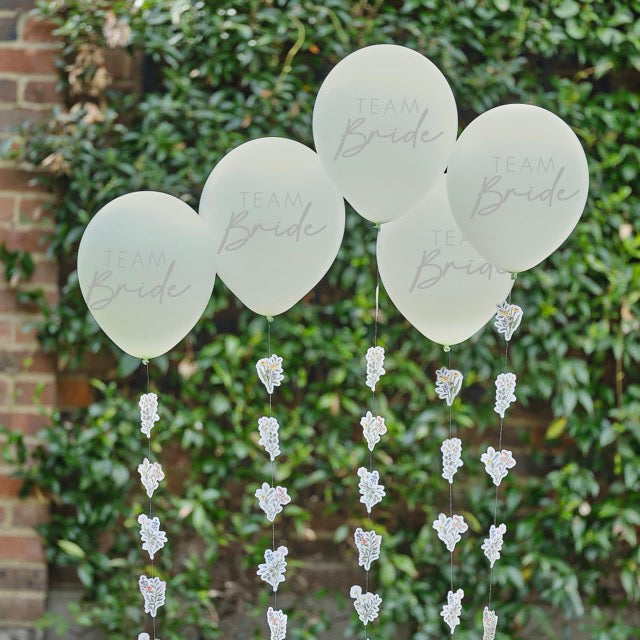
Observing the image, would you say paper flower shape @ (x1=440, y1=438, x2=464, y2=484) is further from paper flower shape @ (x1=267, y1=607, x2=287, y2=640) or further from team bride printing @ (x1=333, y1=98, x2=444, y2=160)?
team bride printing @ (x1=333, y1=98, x2=444, y2=160)

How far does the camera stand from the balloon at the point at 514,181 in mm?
1460

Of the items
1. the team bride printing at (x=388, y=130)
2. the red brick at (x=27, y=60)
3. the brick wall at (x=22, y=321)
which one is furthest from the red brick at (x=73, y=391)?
the team bride printing at (x=388, y=130)

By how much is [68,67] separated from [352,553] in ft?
4.50

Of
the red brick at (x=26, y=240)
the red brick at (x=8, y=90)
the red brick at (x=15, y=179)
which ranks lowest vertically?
the red brick at (x=26, y=240)

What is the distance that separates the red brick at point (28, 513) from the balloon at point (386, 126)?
1268mm

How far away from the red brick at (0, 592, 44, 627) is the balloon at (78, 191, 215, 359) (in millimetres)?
1078

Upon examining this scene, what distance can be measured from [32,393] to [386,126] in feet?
4.18

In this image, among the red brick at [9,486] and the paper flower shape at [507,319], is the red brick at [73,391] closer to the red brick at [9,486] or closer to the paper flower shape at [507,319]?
A: the red brick at [9,486]

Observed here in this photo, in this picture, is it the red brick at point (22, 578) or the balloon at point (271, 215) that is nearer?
the balloon at point (271, 215)

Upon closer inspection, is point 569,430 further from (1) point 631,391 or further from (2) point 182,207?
(2) point 182,207

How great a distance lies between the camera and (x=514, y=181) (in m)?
1.46

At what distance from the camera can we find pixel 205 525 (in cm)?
229

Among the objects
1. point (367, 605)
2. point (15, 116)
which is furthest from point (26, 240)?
point (367, 605)

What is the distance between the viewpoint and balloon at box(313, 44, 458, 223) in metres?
1.48
